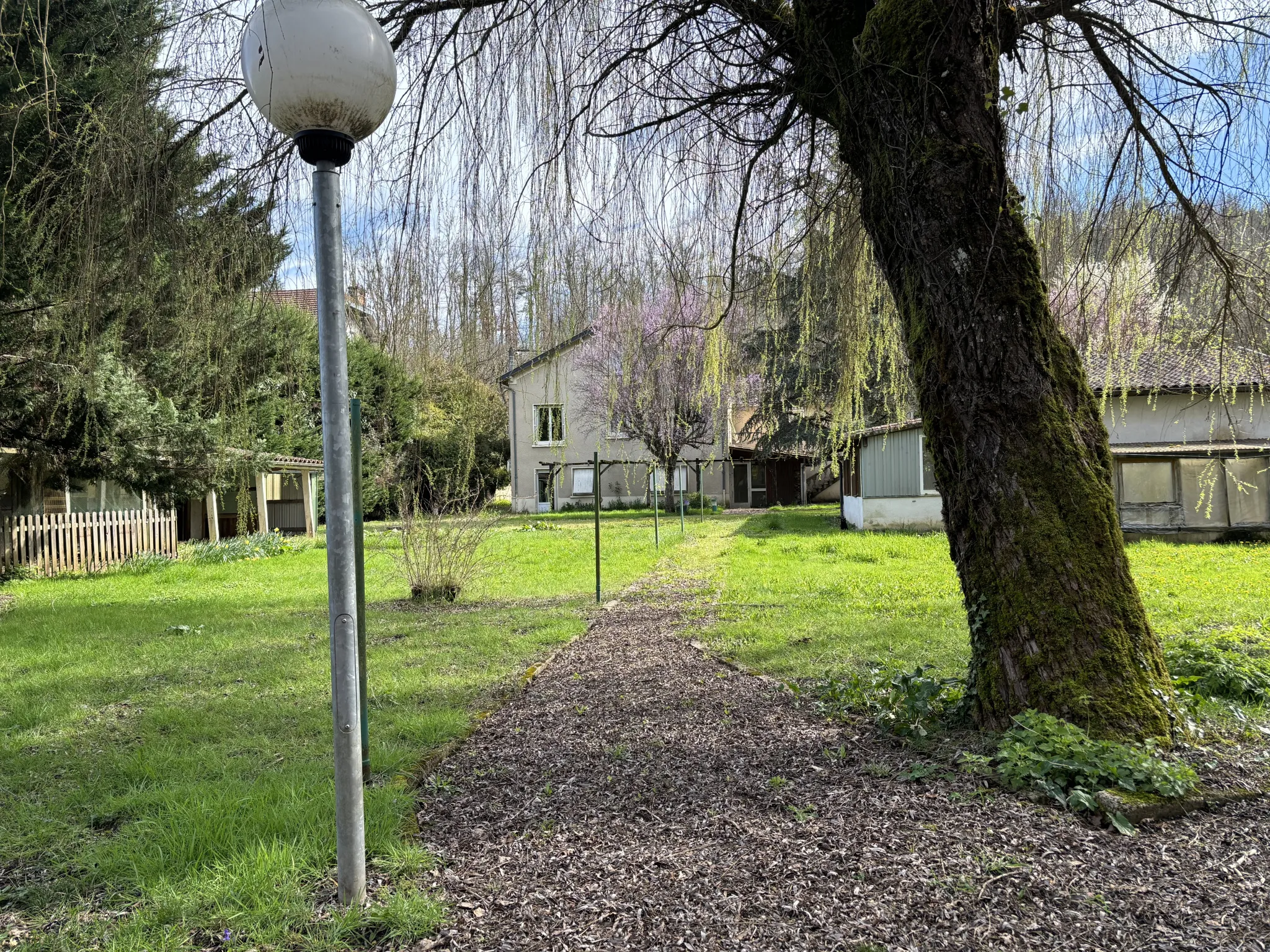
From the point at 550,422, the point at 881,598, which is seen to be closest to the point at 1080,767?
the point at 550,422

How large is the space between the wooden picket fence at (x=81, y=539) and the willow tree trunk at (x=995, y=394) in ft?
45.2

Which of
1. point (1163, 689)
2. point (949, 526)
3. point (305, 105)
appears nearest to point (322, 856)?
point (305, 105)

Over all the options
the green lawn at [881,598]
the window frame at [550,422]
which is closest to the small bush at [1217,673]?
the green lawn at [881,598]

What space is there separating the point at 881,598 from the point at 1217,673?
475cm

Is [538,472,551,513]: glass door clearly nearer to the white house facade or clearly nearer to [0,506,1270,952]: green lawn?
the white house facade

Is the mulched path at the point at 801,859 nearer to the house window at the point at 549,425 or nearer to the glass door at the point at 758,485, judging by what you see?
the house window at the point at 549,425

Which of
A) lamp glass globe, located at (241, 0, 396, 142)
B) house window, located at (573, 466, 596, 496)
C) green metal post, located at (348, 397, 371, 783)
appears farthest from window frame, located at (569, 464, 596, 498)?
lamp glass globe, located at (241, 0, 396, 142)

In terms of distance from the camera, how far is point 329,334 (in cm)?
203

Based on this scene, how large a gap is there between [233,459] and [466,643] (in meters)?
3.14

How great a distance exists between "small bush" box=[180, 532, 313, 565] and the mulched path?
511 inches

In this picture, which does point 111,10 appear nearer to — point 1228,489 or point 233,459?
point 233,459

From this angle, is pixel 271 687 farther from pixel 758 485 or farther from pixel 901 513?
pixel 758 485

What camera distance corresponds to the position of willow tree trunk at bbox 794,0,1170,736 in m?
2.93

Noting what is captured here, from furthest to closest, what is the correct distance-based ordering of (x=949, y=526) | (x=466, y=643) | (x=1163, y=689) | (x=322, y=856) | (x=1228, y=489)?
1. (x=1228, y=489)
2. (x=466, y=643)
3. (x=949, y=526)
4. (x=1163, y=689)
5. (x=322, y=856)
